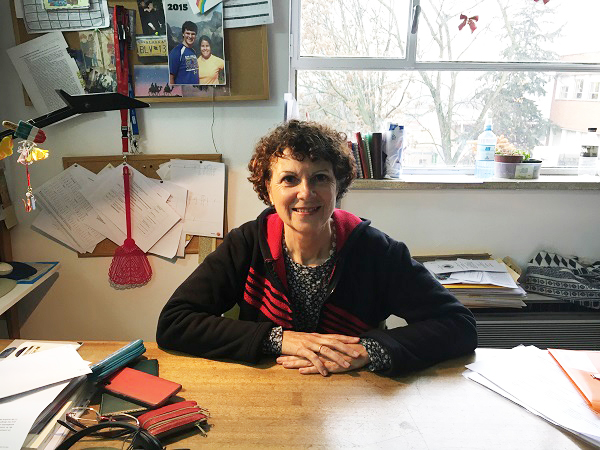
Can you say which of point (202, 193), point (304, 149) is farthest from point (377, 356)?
point (202, 193)

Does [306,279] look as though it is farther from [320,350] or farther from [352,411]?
[352,411]

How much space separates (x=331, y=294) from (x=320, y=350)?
0.24 m

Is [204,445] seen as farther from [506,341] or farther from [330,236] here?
[506,341]

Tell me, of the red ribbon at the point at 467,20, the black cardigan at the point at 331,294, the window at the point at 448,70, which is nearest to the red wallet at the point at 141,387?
the black cardigan at the point at 331,294

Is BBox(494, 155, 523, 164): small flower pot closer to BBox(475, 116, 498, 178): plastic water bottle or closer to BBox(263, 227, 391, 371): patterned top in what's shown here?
BBox(475, 116, 498, 178): plastic water bottle

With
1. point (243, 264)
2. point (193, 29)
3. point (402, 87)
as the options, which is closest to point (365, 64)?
point (402, 87)

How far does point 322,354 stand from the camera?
1.21m

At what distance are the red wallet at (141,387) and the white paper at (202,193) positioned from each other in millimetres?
1201

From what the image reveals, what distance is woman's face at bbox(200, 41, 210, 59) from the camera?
6.96 feet

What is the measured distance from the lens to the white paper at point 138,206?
7.43 feet

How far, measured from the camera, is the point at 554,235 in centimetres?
241

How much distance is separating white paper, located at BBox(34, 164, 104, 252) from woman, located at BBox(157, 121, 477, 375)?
1.09m

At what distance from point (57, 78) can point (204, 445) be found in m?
1.78

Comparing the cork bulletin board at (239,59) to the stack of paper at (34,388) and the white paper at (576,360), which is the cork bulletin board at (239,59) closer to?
the stack of paper at (34,388)
